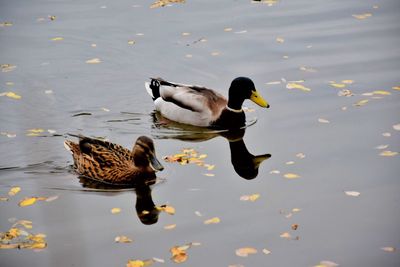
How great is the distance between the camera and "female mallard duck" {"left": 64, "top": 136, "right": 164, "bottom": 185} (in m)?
9.50

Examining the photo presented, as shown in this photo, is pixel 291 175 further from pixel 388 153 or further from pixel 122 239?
pixel 122 239

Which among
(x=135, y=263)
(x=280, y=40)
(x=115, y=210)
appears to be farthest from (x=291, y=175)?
(x=280, y=40)

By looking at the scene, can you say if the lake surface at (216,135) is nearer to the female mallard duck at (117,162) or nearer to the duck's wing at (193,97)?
the female mallard duck at (117,162)

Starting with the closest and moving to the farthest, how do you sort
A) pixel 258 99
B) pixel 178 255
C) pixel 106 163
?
pixel 178 255
pixel 106 163
pixel 258 99

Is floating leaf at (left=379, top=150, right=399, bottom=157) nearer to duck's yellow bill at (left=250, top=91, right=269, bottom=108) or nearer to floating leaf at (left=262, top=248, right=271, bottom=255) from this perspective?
duck's yellow bill at (left=250, top=91, right=269, bottom=108)

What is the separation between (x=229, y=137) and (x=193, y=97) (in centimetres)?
101

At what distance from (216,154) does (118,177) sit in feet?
5.17

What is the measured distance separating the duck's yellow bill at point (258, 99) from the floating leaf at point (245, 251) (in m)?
4.06

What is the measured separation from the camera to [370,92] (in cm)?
1212

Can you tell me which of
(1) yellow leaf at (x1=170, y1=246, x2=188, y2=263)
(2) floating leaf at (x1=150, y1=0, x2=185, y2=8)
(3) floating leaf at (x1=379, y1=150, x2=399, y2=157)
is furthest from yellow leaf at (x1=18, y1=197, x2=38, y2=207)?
(2) floating leaf at (x1=150, y1=0, x2=185, y2=8)

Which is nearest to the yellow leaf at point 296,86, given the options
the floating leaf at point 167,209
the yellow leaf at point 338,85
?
the yellow leaf at point 338,85

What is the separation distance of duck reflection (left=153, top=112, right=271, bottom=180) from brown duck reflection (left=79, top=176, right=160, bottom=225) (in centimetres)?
128

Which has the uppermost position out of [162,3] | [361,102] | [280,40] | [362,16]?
[162,3]

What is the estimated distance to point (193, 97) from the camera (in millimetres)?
11867
